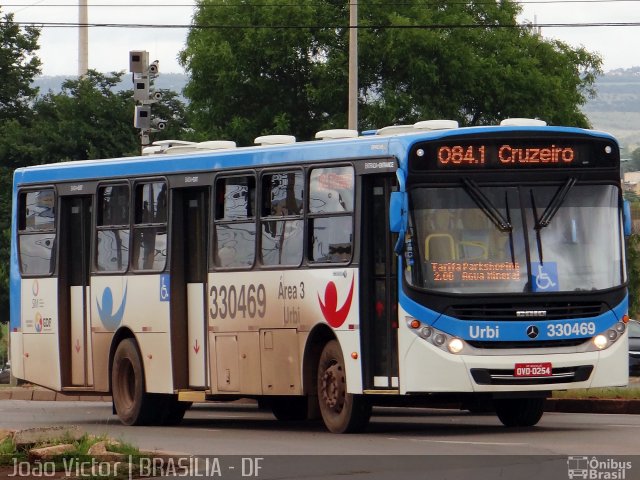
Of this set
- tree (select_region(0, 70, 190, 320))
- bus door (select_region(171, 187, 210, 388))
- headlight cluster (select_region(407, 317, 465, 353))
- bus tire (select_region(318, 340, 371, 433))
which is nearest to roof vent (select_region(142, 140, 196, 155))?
bus door (select_region(171, 187, 210, 388))

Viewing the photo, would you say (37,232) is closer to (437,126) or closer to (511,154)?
(437,126)

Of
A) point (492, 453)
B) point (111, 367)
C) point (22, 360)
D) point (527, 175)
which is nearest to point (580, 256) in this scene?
point (527, 175)

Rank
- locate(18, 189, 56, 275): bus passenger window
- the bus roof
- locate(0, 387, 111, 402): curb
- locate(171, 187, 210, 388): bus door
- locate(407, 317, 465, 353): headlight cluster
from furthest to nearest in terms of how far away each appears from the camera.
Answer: locate(0, 387, 111, 402): curb
locate(18, 189, 56, 275): bus passenger window
locate(171, 187, 210, 388): bus door
the bus roof
locate(407, 317, 465, 353): headlight cluster

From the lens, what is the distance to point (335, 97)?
5678cm

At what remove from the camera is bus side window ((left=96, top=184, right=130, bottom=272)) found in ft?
71.6

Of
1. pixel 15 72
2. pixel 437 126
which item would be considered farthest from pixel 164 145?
pixel 15 72

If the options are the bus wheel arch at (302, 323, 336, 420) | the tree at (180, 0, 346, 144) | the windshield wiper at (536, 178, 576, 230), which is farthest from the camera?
the tree at (180, 0, 346, 144)

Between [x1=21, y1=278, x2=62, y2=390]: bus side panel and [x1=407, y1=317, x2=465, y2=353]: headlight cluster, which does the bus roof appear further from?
[x1=407, y1=317, x2=465, y2=353]: headlight cluster

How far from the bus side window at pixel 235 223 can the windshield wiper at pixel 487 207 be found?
309cm

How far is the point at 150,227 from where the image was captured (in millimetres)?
21312

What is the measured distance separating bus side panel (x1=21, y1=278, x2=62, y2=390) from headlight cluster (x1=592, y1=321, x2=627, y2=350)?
803 cm

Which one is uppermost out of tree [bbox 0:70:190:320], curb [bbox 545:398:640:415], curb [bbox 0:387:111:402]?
tree [bbox 0:70:190:320]

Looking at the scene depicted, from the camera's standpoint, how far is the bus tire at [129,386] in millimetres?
21453

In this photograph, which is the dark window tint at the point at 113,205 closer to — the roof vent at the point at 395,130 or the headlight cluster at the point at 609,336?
the roof vent at the point at 395,130
